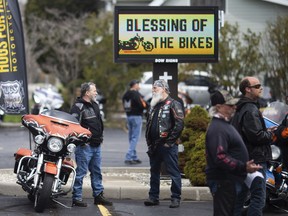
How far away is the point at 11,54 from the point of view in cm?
1204

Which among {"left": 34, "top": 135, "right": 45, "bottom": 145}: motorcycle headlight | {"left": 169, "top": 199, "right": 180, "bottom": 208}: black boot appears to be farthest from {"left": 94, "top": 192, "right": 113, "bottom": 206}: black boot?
{"left": 34, "top": 135, "right": 45, "bottom": 145}: motorcycle headlight

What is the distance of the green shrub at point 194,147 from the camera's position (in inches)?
450

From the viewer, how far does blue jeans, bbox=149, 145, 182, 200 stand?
1040cm

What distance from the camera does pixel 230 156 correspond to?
7297 mm

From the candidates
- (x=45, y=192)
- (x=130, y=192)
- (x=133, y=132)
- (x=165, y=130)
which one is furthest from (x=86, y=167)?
(x=133, y=132)

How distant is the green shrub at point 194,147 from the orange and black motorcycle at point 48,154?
7.18 ft

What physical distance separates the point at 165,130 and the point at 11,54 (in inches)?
127

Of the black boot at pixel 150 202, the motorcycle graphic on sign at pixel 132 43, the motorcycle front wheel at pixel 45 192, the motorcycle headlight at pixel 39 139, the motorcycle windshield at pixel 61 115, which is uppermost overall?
the motorcycle graphic on sign at pixel 132 43

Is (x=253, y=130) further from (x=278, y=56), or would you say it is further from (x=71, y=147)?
(x=278, y=56)

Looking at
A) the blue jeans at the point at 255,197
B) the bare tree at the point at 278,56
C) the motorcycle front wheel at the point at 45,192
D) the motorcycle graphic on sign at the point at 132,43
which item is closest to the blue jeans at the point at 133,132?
the motorcycle graphic on sign at the point at 132,43

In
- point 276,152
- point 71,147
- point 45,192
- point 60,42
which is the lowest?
point 45,192

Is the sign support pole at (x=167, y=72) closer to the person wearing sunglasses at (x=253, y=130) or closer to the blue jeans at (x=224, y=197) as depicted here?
the person wearing sunglasses at (x=253, y=130)

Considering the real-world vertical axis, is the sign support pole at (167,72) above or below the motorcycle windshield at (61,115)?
above

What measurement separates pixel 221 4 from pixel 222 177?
7.61 m
